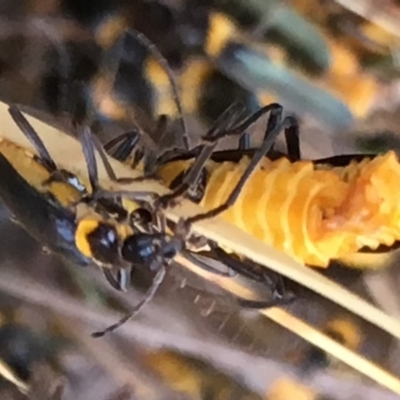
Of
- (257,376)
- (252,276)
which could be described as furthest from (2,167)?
(257,376)

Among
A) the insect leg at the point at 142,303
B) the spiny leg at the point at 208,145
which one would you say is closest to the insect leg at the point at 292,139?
the spiny leg at the point at 208,145

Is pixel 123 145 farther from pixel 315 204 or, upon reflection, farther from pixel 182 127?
pixel 315 204

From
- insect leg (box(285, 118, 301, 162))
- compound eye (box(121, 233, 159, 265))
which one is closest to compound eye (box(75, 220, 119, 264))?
compound eye (box(121, 233, 159, 265))

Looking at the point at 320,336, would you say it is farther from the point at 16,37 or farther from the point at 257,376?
the point at 16,37

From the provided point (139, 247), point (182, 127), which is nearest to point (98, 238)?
point (139, 247)

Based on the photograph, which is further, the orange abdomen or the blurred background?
the blurred background

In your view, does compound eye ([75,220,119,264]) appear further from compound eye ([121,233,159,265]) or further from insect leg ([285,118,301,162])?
insect leg ([285,118,301,162])

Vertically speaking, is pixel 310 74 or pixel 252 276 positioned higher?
pixel 310 74
